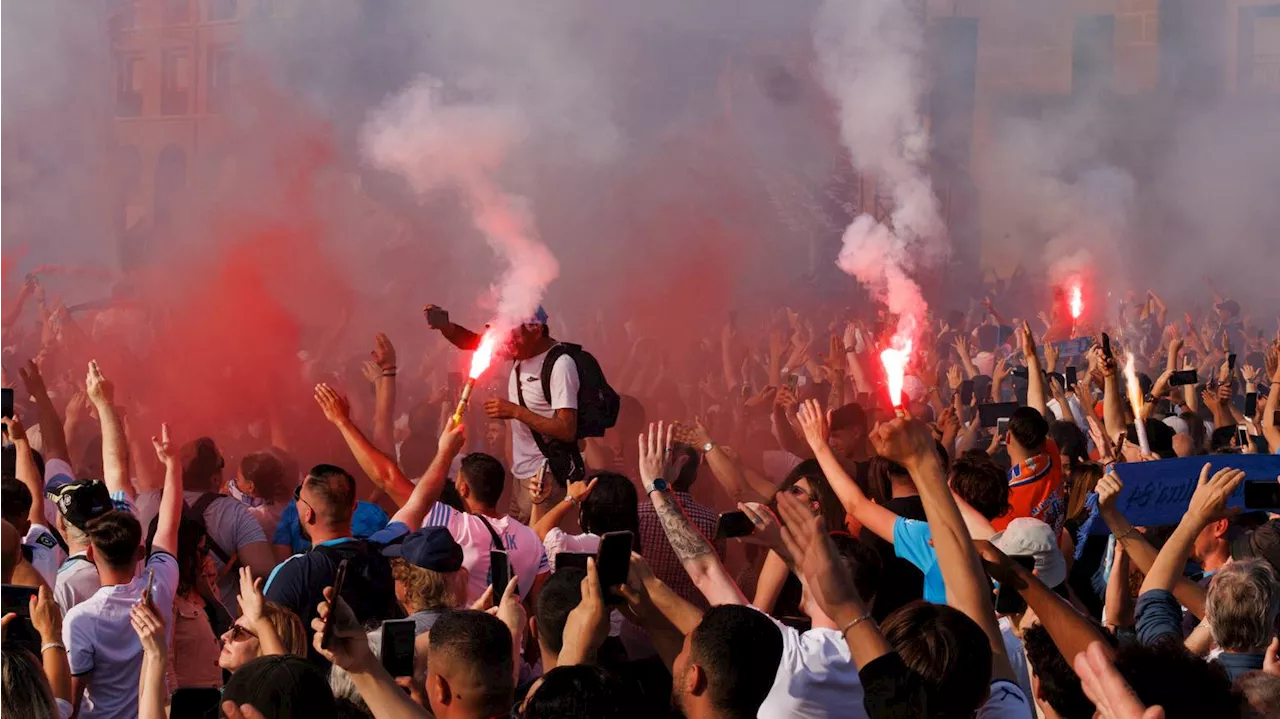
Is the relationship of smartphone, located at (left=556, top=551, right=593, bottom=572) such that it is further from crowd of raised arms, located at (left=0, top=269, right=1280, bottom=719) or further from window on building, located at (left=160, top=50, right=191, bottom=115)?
window on building, located at (left=160, top=50, right=191, bottom=115)

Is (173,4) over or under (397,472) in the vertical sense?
over

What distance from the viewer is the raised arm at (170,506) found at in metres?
4.50

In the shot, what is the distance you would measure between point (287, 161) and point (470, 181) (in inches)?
51.3

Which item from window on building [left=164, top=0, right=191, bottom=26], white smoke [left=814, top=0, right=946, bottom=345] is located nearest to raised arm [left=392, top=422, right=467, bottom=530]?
window on building [left=164, top=0, right=191, bottom=26]

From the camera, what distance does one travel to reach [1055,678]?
3340 mm

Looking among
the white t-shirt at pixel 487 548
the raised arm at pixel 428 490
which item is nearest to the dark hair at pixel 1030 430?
the white t-shirt at pixel 487 548

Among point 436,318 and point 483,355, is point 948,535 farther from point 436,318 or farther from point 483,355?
point 436,318

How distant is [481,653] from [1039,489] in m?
3.27

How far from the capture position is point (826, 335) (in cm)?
1589

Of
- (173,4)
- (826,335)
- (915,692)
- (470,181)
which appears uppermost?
(173,4)

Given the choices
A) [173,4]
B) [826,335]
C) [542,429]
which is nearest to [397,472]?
[542,429]

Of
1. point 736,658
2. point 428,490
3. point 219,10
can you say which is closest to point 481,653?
point 736,658

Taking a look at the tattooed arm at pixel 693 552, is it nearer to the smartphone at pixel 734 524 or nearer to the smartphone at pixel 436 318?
the smartphone at pixel 734 524

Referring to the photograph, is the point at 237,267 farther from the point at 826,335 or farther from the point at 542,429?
the point at 826,335
